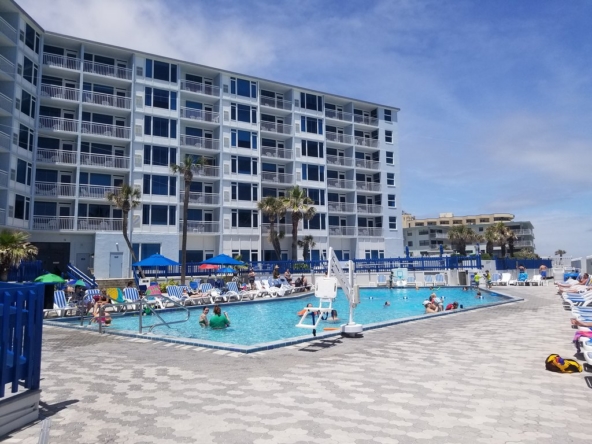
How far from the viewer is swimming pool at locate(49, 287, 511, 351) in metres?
14.1

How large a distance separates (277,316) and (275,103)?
31.8 m

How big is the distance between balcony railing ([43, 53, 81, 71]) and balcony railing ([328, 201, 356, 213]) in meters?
27.5

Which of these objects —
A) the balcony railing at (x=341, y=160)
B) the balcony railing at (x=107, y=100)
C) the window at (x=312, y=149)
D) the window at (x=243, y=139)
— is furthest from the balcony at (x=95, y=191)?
the balcony railing at (x=341, y=160)

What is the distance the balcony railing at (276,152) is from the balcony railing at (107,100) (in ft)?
44.6

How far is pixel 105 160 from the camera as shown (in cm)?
3753

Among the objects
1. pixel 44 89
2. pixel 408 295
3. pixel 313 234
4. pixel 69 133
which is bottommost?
pixel 408 295

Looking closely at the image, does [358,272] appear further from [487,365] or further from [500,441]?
[500,441]

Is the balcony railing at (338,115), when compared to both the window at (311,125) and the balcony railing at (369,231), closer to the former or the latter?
the window at (311,125)

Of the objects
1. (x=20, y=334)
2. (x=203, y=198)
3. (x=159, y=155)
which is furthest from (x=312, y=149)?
(x=20, y=334)

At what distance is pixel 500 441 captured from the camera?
16.0ft

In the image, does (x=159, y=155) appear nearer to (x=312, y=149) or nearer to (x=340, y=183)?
(x=312, y=149)

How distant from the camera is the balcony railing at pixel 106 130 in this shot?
3712cm

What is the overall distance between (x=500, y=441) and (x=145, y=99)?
40.2 metres

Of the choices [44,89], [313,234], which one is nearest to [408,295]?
[313,234]
